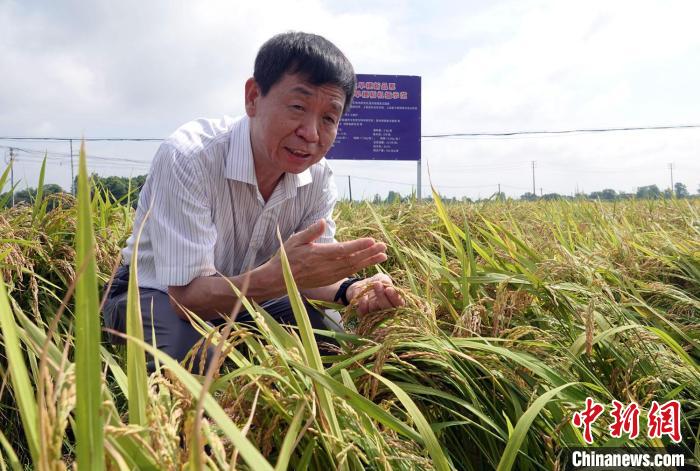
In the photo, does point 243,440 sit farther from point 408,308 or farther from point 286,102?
point 286,102

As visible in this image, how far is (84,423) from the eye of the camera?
1.51 feet

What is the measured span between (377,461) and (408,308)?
446 millimetres

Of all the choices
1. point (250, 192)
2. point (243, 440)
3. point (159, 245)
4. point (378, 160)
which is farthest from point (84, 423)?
point (378, 160)

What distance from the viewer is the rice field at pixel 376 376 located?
49 centimetres

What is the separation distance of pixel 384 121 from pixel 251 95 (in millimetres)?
5523

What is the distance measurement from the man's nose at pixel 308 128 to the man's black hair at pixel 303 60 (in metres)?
0.11

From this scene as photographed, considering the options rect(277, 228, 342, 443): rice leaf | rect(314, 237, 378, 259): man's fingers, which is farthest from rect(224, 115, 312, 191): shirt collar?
rect(277, 228, 342, 443): rice leaf

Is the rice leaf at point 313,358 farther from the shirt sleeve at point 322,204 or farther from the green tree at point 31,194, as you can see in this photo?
the green tree at point 31,194

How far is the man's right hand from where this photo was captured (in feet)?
4.60

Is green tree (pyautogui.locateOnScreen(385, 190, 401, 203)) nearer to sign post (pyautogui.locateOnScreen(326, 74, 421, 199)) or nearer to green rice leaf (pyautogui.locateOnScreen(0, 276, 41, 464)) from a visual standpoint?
sign post (pyautogui.locateOnScreen(326, 74, 421, 199))

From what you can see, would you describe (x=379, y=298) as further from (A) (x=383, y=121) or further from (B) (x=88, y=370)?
(A) (x=383, y=121)

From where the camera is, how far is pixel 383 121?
7176 mm

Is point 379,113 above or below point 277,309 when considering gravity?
above

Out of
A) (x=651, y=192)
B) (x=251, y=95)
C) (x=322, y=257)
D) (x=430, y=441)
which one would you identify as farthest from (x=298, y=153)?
(x=651, y=192)
